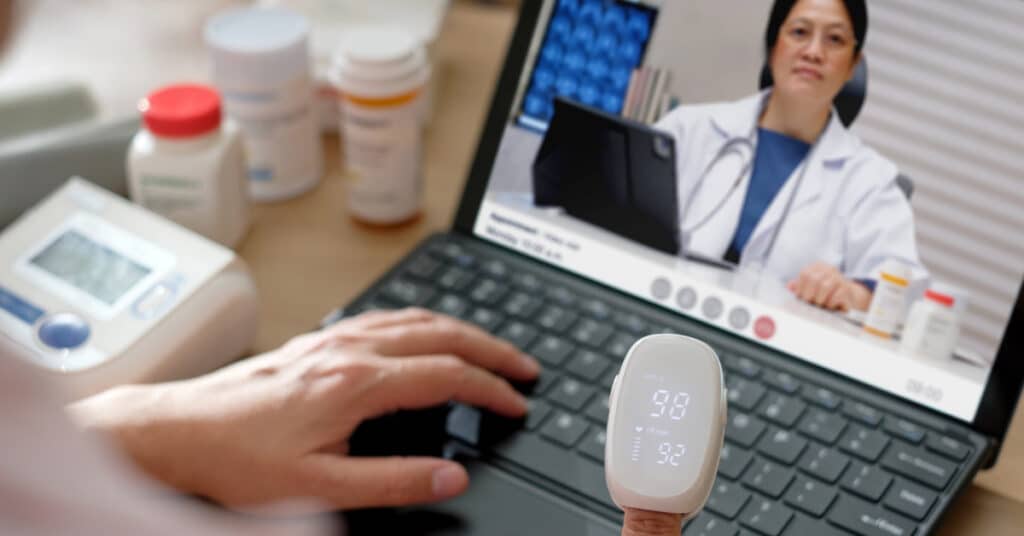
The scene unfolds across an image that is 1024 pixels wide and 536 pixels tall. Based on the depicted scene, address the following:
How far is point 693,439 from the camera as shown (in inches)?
20.0

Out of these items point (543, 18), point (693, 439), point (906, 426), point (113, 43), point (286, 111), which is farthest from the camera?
point (113, 43)

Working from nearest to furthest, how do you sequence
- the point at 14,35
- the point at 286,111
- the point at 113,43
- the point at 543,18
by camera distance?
the point at 14,35 → the point at 543,18 → the point at 286,111 → the point at 113,43

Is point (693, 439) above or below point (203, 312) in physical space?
above

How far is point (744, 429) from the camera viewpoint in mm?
741

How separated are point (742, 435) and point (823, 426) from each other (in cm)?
5

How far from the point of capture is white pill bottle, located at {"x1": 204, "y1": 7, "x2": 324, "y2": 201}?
0.94 m

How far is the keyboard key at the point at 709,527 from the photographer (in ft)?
2.22

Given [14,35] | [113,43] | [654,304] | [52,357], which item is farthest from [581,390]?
[113,43]

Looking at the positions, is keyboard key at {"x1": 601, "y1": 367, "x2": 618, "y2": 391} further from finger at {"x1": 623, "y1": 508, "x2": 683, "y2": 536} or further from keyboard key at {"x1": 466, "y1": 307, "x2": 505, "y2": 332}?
finger at {"x1": 623, "y1": 508, "x2": 683, "y2": 536}

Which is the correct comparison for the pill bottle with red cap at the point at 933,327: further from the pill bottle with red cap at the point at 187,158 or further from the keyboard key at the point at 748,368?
the pill bottle with red cap at the point at 187,158

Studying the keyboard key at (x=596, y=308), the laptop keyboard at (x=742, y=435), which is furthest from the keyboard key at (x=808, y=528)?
the keyboard key at (x=596, y=308)

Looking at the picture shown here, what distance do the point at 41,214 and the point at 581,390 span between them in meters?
0.41

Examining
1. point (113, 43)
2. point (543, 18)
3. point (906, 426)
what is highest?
point (543, 18)

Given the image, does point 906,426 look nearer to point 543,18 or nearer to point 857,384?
point 857,384
